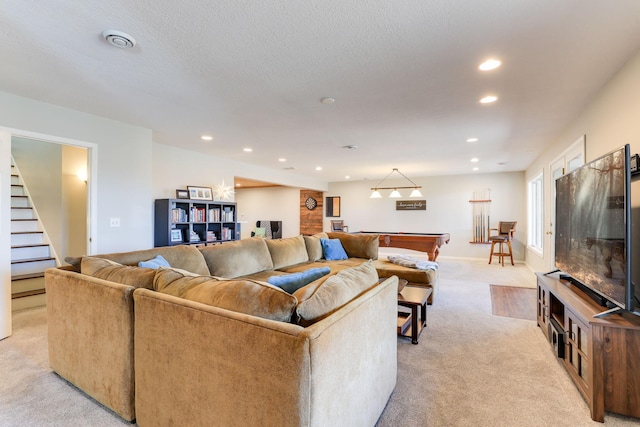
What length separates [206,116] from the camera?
3389 mm

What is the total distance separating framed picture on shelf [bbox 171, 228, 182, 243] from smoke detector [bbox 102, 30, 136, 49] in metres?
3.07

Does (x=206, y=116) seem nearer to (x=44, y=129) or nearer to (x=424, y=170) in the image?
(x=44, y=129)

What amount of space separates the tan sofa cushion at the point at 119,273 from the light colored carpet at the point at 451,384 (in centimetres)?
76

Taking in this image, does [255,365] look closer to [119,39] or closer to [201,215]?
[119,39]

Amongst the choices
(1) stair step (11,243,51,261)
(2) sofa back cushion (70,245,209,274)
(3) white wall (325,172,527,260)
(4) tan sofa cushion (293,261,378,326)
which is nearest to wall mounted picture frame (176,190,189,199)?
(1) stair step (11,243,51,261)

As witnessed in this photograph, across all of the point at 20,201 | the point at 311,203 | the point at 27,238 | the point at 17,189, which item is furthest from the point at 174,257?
the point at 311,203

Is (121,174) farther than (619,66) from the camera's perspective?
Yes

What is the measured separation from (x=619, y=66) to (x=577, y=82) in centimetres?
28

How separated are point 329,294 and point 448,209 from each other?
25.6 ft

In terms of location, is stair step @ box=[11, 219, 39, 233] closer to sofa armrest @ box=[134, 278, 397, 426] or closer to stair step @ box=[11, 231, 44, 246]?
stair step @ box=[11, 231, 44, 246]

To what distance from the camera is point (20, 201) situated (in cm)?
461

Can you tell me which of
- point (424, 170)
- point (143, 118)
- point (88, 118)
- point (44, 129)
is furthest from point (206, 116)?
point (424, 170)

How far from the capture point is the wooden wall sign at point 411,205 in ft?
28.1

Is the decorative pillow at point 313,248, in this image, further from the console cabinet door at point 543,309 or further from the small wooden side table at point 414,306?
the console cabinet door at point 543,309
